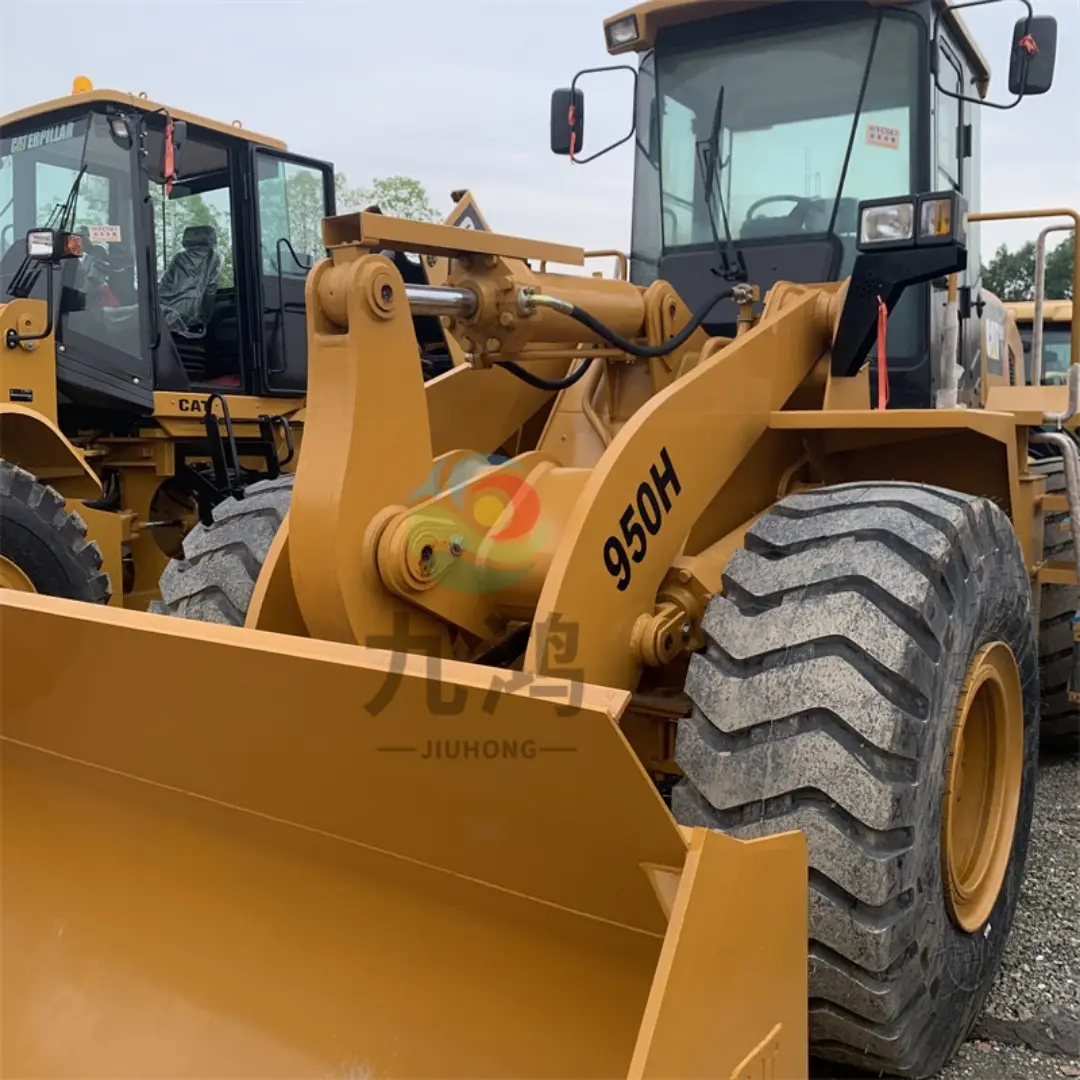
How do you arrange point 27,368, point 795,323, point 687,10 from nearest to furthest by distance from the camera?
point 795,323
point 687,10
point 27,368

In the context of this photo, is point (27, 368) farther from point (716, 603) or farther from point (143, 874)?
point (716, 603)

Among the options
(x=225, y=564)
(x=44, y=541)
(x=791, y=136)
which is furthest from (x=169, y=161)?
(x=791, y=136)

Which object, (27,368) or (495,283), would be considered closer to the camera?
(495,283)

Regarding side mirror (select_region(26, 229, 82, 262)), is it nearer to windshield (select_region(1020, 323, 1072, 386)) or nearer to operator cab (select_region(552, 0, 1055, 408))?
operator cab (select_region(552, 0, 1055, 408))

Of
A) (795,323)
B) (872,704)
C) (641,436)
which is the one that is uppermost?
(795,323)

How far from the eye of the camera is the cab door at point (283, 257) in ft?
24.3

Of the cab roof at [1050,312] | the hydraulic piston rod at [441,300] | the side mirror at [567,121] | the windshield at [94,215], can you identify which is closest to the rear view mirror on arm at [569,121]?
the side mirror at [567,121]

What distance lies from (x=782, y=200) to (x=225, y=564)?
2282 millimetres

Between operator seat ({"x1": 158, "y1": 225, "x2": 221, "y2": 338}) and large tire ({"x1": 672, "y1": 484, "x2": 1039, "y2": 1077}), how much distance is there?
591cm

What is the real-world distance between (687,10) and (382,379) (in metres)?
2.25

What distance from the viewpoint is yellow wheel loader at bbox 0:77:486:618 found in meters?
5.72

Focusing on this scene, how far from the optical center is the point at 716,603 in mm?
2477

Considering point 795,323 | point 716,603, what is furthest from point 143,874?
point 795,323

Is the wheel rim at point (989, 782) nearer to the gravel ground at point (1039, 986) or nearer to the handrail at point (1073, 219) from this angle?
the gravel ground at point (1039, 986)
